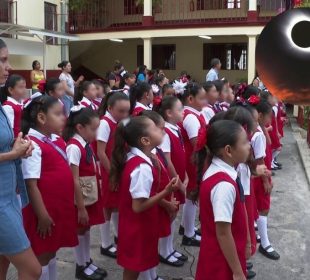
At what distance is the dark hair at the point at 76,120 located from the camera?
337 cm

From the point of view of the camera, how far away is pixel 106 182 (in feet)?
13.0

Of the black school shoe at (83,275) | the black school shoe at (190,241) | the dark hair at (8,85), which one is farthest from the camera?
the dark hair at (8,85)

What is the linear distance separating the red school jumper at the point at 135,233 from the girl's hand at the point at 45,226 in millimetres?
425

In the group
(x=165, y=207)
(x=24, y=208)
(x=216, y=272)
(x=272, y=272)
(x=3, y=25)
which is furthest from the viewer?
(x=3, y=25)

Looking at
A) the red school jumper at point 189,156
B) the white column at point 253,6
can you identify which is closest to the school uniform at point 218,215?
the red school jumper at point 189,156

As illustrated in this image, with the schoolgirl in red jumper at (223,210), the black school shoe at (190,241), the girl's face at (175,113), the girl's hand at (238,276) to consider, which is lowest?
the black school shoe at (190,241)

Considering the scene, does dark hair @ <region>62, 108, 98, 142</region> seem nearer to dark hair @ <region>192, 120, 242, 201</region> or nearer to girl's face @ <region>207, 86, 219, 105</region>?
dark hair @ <region>192, 120, 242, 201</region>

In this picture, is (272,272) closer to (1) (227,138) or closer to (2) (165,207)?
(2) (165,207)

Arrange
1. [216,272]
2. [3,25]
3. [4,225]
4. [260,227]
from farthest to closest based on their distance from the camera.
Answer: [3,25] < [260,227] < [216,272] < [4,225]

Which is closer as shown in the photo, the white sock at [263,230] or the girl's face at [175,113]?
the girl's face at [175,113]

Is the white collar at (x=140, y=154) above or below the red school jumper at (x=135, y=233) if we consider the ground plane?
above

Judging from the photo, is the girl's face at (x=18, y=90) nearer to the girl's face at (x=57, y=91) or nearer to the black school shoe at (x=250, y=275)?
the girl's face at (x=57, y=91)

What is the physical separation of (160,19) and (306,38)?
1761cm

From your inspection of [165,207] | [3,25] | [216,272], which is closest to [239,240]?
[216,272]
